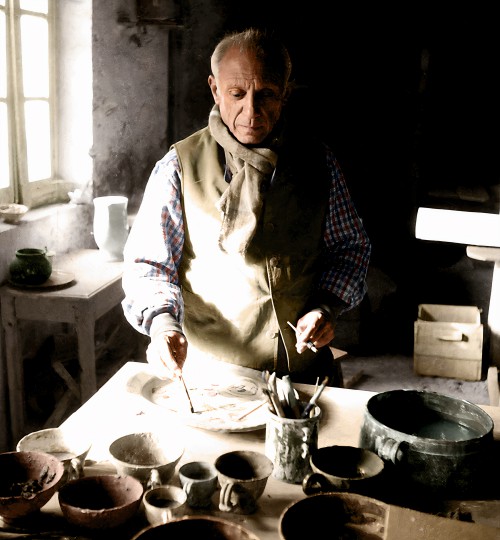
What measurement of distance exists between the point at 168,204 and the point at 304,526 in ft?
4.05

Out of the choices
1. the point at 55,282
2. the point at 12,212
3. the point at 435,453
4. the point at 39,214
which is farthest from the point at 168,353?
the point at 39,214

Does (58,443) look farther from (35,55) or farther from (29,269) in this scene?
(35,55)

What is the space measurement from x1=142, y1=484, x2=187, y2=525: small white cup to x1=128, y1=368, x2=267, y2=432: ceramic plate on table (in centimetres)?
37

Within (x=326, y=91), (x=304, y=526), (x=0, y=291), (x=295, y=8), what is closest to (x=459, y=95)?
(x=326, y=91)

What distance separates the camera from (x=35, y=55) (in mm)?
4113

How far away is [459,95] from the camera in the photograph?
Answer: 624 centimetres

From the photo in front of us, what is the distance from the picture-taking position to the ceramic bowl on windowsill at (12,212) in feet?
11.9

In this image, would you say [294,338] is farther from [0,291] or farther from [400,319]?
[400,319]

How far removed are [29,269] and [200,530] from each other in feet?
8.27

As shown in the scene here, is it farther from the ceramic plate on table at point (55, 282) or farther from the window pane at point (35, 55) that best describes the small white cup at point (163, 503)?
the window pane at point (35, 55)

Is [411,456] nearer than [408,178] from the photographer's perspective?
Yes

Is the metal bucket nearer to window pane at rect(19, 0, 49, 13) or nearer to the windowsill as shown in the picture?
the windowsill

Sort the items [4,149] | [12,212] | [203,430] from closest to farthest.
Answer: [203,430], [12,212], [4,149]

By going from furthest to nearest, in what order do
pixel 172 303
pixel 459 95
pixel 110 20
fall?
1. pixel 459 95
2. pixel 110 20
3. pixel 172 303
